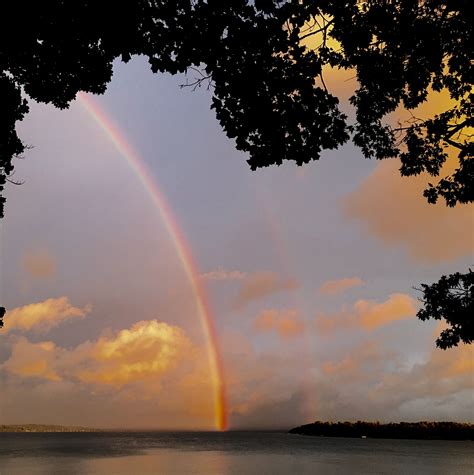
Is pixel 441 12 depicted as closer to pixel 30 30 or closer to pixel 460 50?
pixel 460 50

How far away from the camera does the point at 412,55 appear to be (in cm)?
1084

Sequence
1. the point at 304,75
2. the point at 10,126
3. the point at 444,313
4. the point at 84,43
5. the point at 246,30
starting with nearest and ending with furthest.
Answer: the point at 246,30 → the point at 304,75 → the point at 84,43 → the point at 10,126 → the point at 444,313

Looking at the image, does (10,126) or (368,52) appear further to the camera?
(10,126)

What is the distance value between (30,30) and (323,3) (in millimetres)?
5675

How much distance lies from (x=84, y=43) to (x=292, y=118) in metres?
4.76

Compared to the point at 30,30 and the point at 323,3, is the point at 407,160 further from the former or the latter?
the point at 30,30

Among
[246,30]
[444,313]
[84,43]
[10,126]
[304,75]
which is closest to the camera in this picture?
[246,30]

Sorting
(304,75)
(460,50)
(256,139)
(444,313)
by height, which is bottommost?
(444,313)

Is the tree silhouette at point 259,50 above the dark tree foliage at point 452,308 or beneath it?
above

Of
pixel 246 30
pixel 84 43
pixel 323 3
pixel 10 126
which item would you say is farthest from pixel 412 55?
pixel 10 126

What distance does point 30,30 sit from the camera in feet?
32.7

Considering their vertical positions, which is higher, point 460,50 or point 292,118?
point 460,50

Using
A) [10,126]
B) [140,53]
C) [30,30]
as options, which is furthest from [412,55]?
[10,126]

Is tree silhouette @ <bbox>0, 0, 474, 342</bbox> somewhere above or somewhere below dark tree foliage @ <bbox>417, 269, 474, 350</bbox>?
above
